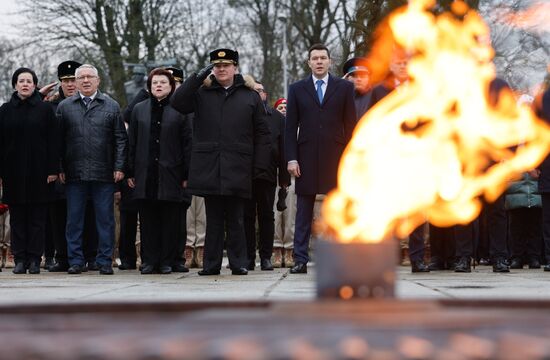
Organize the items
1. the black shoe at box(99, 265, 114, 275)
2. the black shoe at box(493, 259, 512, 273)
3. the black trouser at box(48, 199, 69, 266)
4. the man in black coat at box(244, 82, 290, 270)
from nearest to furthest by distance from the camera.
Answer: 1. the black shoe at box(493, 259, 512, 273)
2. the black shoe at box(99, 265, 114, 275)
3. the man in black coat at box(244, 82, 290, 270)
4. the black trouser at box(48, 199, 69, 266)

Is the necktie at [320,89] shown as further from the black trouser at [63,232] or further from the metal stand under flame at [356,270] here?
the metal stand under flame at [356,270]

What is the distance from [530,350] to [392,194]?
204cm

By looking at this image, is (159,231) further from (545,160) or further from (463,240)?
(545,160)

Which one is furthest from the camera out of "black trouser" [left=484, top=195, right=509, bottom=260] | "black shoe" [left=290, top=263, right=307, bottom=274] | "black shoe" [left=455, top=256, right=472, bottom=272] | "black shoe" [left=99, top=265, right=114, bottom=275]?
"black shoe" [left=99, top=265, right=114, bottom=275]

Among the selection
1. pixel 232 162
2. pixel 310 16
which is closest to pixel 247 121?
pixel 232 162

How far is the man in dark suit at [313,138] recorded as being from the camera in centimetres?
1047

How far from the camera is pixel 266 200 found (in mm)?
12125

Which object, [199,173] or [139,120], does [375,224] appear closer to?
[199,173]

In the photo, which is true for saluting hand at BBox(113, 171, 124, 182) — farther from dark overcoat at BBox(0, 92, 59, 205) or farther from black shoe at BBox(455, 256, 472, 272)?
black shoe at BBox(455, 256, 472, 272)

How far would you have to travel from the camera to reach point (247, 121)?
1040cm

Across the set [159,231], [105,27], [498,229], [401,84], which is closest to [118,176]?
[159,231]

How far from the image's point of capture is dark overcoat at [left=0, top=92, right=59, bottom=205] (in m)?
11.5

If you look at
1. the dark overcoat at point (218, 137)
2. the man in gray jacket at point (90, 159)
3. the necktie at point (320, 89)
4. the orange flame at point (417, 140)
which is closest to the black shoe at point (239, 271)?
the dark overcoat at point (218, 137)

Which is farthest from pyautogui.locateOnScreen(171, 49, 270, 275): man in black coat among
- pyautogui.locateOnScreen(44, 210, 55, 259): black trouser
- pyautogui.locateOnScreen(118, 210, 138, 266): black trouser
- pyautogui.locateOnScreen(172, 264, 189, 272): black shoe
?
pyautogui.locateOnScreen(44, 210, 55, 259): black trouser
